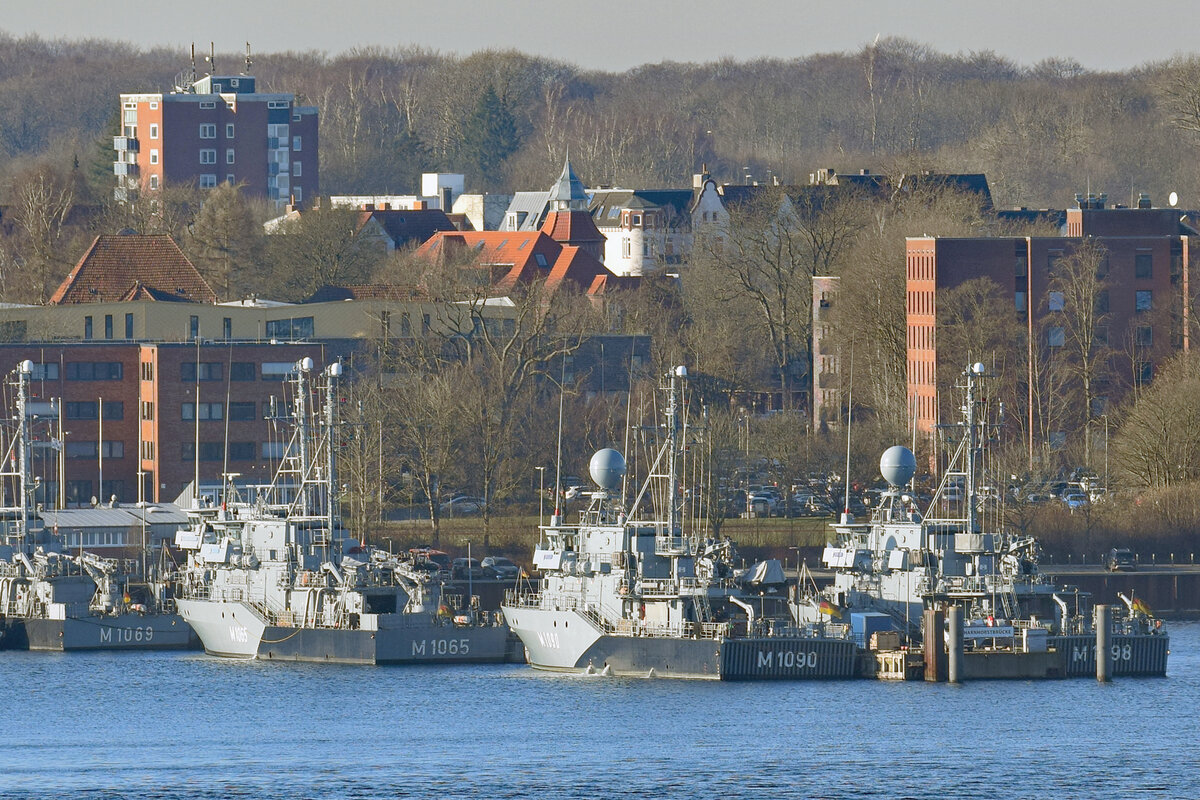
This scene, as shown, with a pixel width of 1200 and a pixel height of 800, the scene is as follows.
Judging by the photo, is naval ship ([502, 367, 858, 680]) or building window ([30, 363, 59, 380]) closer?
naval ship ([502, 367, 858, 680])

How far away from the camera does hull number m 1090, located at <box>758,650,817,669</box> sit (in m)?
83.1

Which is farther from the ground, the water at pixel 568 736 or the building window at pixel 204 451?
the building window at pixel 204 451

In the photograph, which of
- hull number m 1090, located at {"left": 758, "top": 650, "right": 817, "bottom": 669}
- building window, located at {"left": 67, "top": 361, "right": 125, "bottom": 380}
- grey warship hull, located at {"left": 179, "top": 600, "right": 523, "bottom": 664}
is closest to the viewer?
hull number m 1090, located at {"left": 758, "top": 650, "right": 817, "bottom": 669}

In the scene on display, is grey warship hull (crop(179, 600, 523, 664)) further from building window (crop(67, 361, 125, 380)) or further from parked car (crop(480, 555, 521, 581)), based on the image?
building window (crop(67, 361, 125, 380))

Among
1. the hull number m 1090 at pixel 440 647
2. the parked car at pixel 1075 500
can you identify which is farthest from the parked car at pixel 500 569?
the parked car at pixel 1075 500

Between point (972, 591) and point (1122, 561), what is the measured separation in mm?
26563

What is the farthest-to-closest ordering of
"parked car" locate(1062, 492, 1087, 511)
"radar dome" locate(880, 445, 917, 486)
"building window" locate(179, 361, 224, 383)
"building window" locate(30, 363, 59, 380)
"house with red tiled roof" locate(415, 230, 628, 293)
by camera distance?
"house with red tiled roof" locate(415, 230, 628, 293) → "building window" locate(179, 361, 224, 383) → "building window" locate(30, 363, 59, 380) → "parked car" locate(1062, 492, 1087, 511) → "radar dome" locate(880, 445, 917, 486)

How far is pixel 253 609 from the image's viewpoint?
92.1 metres

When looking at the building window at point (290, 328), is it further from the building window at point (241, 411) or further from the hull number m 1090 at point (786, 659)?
the hull number m 1090 at point (786, 659)

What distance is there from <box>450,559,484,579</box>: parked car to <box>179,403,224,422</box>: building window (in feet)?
63.6

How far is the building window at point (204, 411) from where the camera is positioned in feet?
406

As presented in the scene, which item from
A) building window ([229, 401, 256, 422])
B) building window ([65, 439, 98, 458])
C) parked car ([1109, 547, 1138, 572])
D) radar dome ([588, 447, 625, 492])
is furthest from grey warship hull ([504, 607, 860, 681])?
building window ([65, 439, 98, 458])

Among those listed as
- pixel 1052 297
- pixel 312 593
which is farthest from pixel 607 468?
pixel 1052 297

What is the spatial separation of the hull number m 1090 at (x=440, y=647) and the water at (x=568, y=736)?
0.82m
